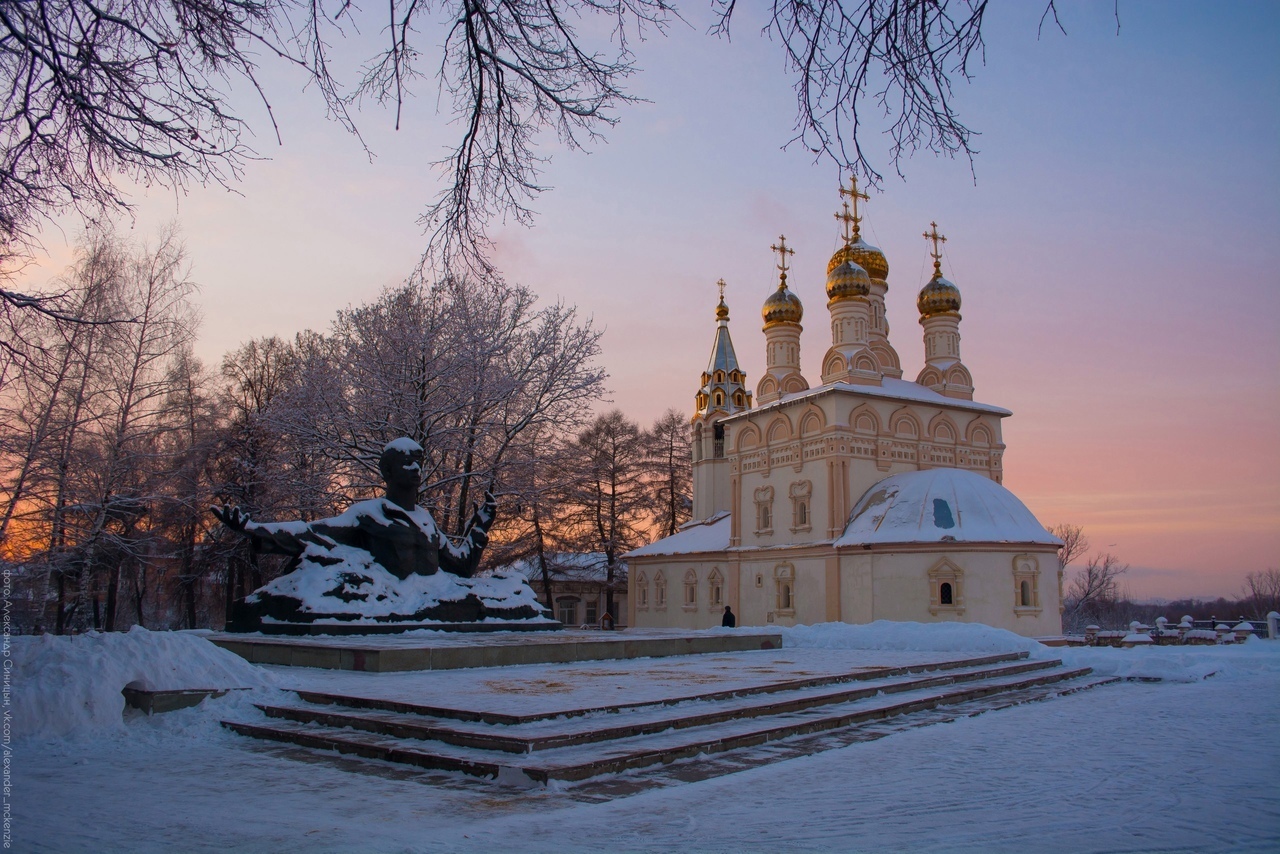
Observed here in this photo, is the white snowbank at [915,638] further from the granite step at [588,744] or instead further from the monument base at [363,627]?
the granite step at [588,744]

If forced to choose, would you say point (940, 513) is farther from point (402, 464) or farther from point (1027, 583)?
point (402, 464)

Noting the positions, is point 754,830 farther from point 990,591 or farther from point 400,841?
point 990,591

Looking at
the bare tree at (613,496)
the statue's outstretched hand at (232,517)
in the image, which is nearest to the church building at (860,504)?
the bare tree at (613,496)

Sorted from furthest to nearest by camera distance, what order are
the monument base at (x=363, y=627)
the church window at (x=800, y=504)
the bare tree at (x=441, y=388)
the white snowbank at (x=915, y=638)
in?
1. the church window at (x=800, y=504)
2. the bare tree at (x=441, y=388)
3. the white snowbank at (x=915, y=638)
4. the monument base at (x=363, y=627)

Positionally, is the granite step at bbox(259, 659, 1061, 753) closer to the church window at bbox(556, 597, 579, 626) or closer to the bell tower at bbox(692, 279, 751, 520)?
the bell tower at bbox(692, 279, 751, 520)

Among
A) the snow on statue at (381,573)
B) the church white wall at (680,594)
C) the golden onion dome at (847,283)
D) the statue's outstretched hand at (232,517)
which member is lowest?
the church white wall at (680,594)

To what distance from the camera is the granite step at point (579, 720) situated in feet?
17.7

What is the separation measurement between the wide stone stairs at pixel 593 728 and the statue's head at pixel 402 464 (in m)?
6.36

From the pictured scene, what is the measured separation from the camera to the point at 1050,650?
555 inches

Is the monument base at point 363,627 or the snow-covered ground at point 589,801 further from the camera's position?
the monument base at point 363,627

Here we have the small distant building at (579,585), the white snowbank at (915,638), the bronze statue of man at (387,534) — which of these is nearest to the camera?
the bronze statue of man at (387,534)

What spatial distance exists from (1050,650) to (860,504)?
12885mm

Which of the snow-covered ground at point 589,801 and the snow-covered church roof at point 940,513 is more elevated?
the snow-covered church roof at point 940,513

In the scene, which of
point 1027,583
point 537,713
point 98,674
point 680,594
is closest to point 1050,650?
point 1027,583
